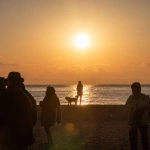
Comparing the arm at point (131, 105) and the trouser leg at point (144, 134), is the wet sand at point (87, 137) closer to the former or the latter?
the arm at point (131, 105)

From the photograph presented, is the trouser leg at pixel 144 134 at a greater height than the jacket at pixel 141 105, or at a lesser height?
lesser

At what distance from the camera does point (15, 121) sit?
632 centimetres

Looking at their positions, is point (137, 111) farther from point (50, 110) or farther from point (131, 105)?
point (50, 110)

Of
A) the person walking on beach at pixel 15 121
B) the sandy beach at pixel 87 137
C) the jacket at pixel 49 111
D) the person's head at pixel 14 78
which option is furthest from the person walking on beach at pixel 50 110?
the person walking on beach at pixel 15 121

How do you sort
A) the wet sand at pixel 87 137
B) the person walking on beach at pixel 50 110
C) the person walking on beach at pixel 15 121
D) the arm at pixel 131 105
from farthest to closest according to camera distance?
the person walking on beach at pixel 50 110, the wet sand at pixel 87 137, the arm at pixel 131 105, the person walking on beach at pixel 15 121

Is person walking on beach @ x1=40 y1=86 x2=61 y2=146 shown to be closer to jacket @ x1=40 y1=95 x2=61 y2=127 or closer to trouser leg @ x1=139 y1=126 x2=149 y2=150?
jacket @ x1=40 y1=95 x2=61 y2=127

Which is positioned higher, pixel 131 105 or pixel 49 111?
pixel 131 105

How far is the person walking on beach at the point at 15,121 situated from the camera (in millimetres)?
6289

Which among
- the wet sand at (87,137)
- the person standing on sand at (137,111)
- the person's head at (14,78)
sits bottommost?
the wet sand at (87,137)

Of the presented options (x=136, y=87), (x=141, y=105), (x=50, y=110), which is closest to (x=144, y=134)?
(x=141, y=105)

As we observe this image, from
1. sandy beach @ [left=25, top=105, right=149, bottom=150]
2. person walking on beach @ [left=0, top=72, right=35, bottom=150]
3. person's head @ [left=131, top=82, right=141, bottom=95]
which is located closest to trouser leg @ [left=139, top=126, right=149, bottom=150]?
person's head @ [left=131, top=82, right=141, bottom=95]

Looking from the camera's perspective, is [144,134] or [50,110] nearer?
[144,134]

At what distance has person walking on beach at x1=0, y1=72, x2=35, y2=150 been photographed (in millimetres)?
6289

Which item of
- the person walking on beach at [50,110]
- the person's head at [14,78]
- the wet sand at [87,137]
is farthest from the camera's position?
the person walking on beach at [50,110]
